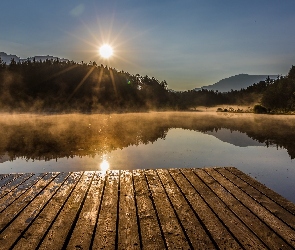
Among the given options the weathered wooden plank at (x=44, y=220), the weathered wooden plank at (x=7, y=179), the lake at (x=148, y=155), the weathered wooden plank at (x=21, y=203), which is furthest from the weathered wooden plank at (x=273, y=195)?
the weathered wooden plank at (x=7, y=179)

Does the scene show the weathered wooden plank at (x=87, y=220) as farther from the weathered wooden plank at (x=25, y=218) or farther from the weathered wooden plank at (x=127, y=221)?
the weathered wooden plank at (x=25, y=218)

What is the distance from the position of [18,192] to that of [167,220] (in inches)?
107

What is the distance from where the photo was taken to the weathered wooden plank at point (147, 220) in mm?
2918

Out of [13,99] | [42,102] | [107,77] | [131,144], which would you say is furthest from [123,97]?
[131,144]

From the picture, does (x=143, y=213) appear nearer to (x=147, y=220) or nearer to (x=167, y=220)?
(x=147, y=220)

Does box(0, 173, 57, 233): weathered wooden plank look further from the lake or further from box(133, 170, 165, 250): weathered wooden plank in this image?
the lake

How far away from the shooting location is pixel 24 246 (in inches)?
112

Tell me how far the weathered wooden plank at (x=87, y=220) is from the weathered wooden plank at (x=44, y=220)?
1.12ft

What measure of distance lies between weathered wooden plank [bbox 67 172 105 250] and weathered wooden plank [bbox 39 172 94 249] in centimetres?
8

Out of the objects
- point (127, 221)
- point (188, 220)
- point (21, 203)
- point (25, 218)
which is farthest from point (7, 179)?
point (188, 220)

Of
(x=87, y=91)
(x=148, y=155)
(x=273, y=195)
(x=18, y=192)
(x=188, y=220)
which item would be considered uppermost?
(x=87, y=91)

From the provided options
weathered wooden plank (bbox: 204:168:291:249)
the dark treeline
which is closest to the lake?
weathered wooden plank (bbox: 204:168:291:249)

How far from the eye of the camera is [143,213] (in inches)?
145

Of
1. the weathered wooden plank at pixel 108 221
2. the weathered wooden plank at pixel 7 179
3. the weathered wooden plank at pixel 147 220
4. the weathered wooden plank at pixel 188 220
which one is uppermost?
the weathered wooden plank at pixel 7 179
